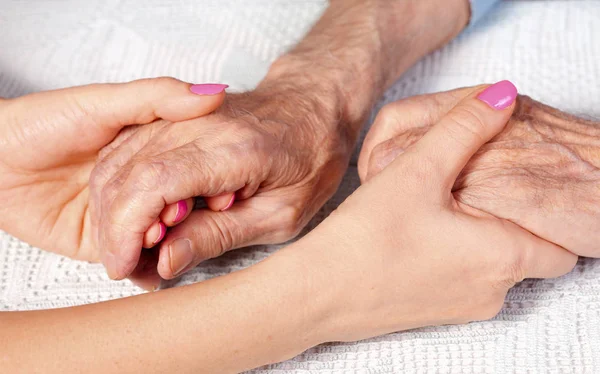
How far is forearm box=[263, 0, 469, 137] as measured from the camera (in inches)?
38.1

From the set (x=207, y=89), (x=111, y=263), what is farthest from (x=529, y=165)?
(x=111, y=263)

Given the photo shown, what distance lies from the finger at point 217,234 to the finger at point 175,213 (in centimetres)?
3

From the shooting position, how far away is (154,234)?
2.37ft

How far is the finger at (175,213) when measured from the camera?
72 centimetres

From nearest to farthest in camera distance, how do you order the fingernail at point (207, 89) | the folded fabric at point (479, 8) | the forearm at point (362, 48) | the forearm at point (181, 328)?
the forearm at point (181, 328) → the fingernail at point (207, 89) → the forearm at point (362, 48) → the folded fabric at point (479, 8)

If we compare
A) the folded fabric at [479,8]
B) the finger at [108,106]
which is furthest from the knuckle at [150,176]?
the folded fabric at [479,8]

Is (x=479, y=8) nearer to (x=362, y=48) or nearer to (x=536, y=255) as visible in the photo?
(x=362, y=48)

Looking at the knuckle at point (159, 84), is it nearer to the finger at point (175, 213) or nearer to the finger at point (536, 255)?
the finger at point (175, 213)

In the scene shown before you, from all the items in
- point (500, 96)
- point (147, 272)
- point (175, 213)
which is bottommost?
point (147, 272)

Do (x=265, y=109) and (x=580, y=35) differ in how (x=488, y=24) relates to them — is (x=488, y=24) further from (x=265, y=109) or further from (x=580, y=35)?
(x=265, y=109)

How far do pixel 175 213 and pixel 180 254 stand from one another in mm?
53

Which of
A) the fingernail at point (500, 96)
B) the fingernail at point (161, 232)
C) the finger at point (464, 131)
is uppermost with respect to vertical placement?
the fingernail at point (500, 96)

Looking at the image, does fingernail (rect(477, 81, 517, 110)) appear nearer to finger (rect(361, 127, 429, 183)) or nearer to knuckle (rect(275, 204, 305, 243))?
finger (rect(361, 127, 429, 183))

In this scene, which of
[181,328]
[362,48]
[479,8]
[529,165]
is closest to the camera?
[181,328]
